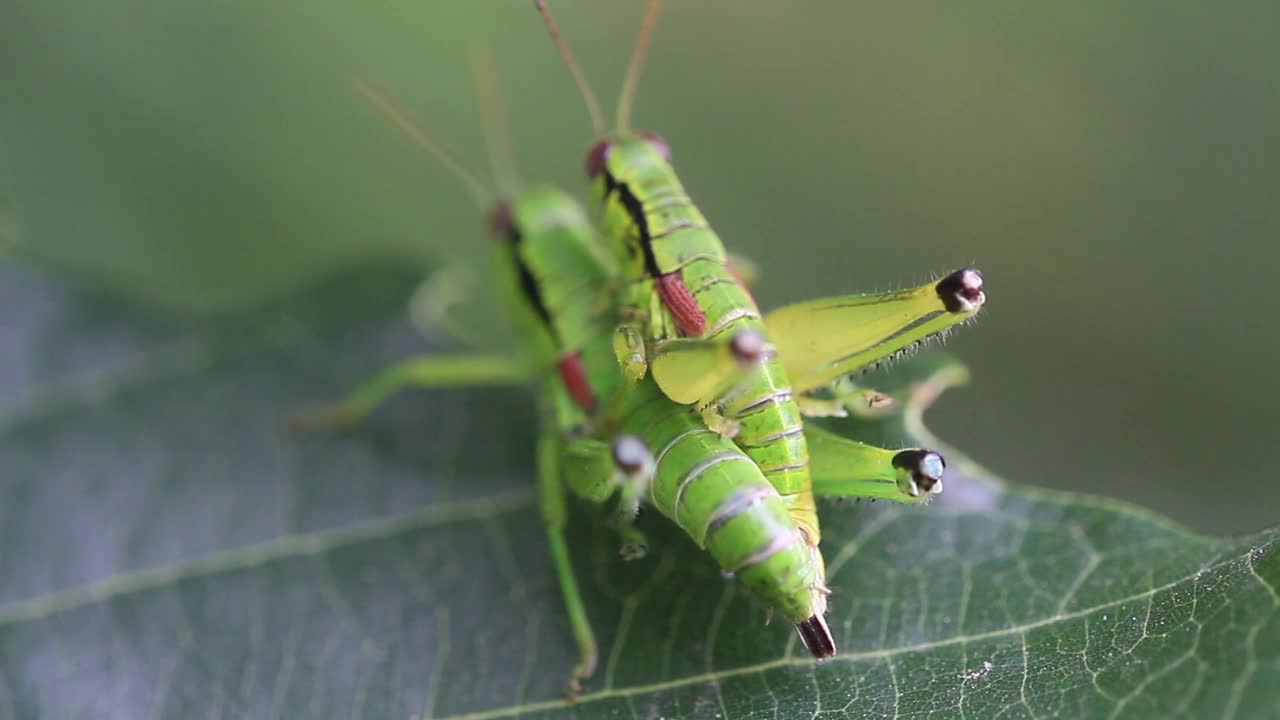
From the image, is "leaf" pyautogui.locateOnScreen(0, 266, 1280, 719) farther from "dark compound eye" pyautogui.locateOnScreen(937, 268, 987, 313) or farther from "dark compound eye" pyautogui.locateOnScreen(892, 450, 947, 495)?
"dark compound eye" pyautogui.locateOnScreen(937, 268, 987, 313)

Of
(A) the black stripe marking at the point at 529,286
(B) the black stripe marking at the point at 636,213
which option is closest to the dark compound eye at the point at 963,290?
(B) the black stripe marking at the point at 636,213

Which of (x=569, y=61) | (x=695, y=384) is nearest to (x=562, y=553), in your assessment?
(x=695, y=384)

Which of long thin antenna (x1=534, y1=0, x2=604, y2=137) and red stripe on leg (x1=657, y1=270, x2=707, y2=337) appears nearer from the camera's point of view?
red stripe on leg (x1=657, y1=270, x2=707, y2=337)

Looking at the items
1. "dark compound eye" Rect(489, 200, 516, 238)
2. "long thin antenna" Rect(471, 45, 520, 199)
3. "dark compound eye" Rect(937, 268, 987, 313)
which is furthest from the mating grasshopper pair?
"long thin antenna" Rect(471, 45, 520, 199)

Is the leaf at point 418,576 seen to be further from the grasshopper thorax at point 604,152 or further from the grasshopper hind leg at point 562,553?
the grasshopper thorax at point 604,152

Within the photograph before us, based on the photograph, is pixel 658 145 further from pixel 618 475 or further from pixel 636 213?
pixel 618 475
